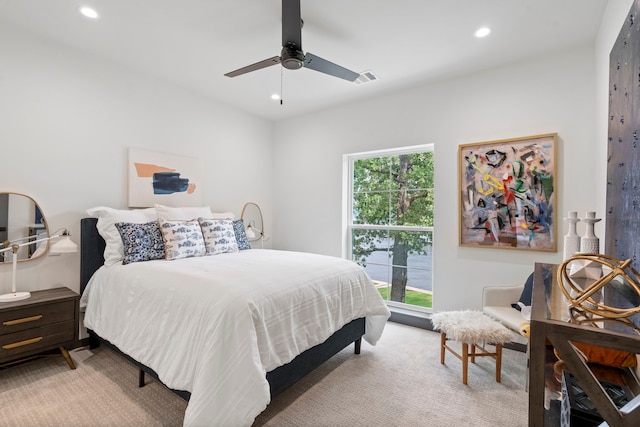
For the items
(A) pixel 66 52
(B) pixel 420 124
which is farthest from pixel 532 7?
(A) pixel 66 52

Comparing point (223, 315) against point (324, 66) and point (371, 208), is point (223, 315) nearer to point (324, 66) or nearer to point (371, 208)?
point (324, 66)

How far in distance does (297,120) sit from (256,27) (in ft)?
7.10

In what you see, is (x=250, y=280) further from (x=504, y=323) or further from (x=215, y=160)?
(x=215, y=160)

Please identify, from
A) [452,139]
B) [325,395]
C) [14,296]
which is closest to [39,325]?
[14,296]

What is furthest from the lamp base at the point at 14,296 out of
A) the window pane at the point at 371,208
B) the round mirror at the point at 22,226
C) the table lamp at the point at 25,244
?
the window pane at the point at 371,208

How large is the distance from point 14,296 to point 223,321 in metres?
1.92

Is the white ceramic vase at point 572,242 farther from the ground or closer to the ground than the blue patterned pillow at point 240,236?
farther from the ground

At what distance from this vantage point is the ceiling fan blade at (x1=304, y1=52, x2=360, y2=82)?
6.93 feet

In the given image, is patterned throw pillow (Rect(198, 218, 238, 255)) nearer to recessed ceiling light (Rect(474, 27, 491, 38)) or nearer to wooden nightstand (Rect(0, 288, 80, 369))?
wooden nightstand (Rect(0, 288, 80, 369))

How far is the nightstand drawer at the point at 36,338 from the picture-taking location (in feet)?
7.07

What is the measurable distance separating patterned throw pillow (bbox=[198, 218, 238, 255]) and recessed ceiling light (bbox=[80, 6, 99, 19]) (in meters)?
1.84

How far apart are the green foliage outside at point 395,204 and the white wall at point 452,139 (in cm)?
23

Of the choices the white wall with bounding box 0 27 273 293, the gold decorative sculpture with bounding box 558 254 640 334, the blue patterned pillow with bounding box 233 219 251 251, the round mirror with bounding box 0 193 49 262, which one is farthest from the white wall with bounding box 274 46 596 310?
the round mirror with bounding box 0 193 49 262

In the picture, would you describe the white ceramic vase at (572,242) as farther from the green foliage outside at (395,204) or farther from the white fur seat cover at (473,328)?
the green foliage outside at (395,204)
